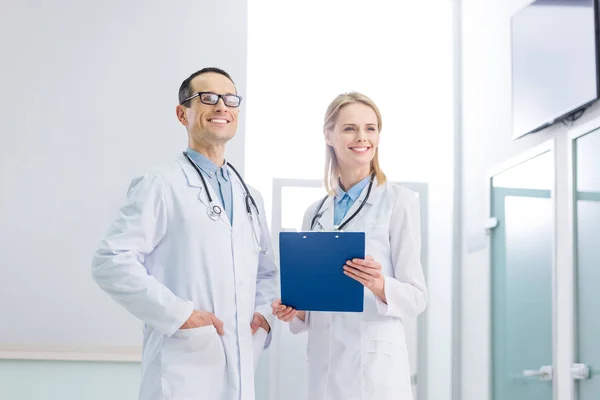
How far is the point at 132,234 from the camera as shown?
84.9 inches

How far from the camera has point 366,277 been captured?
7.15 ft

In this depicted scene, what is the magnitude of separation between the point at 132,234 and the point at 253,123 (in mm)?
2642

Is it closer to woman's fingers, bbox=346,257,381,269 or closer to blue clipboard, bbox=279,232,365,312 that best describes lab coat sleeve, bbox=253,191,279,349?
blue clipboard, bbox=279,232,365,312

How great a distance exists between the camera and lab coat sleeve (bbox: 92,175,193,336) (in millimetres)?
2102

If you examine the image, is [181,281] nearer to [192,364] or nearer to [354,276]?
[192,364]

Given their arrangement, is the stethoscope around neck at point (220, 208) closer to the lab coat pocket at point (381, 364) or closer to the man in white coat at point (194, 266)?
the man in white coat at point (194, 266)

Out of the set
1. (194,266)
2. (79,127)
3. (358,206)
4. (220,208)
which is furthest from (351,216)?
(79,127)

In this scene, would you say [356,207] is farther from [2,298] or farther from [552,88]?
[2,298]

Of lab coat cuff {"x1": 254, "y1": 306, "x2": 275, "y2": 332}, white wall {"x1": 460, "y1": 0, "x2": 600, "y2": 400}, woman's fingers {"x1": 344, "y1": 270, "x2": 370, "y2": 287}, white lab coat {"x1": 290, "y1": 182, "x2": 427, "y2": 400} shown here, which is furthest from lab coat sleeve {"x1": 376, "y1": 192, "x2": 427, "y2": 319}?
white wall {"x1": 460, "y1": 0, "x2": 600, "y2": 400}

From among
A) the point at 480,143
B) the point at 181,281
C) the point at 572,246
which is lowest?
the point at 181,281

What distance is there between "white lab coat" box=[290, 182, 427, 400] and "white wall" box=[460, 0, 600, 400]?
1658mm

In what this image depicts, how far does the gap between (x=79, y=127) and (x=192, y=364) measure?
2.64 metres

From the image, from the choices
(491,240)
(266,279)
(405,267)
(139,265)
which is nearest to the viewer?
(139,265)

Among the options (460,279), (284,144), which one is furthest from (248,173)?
(460,279)
